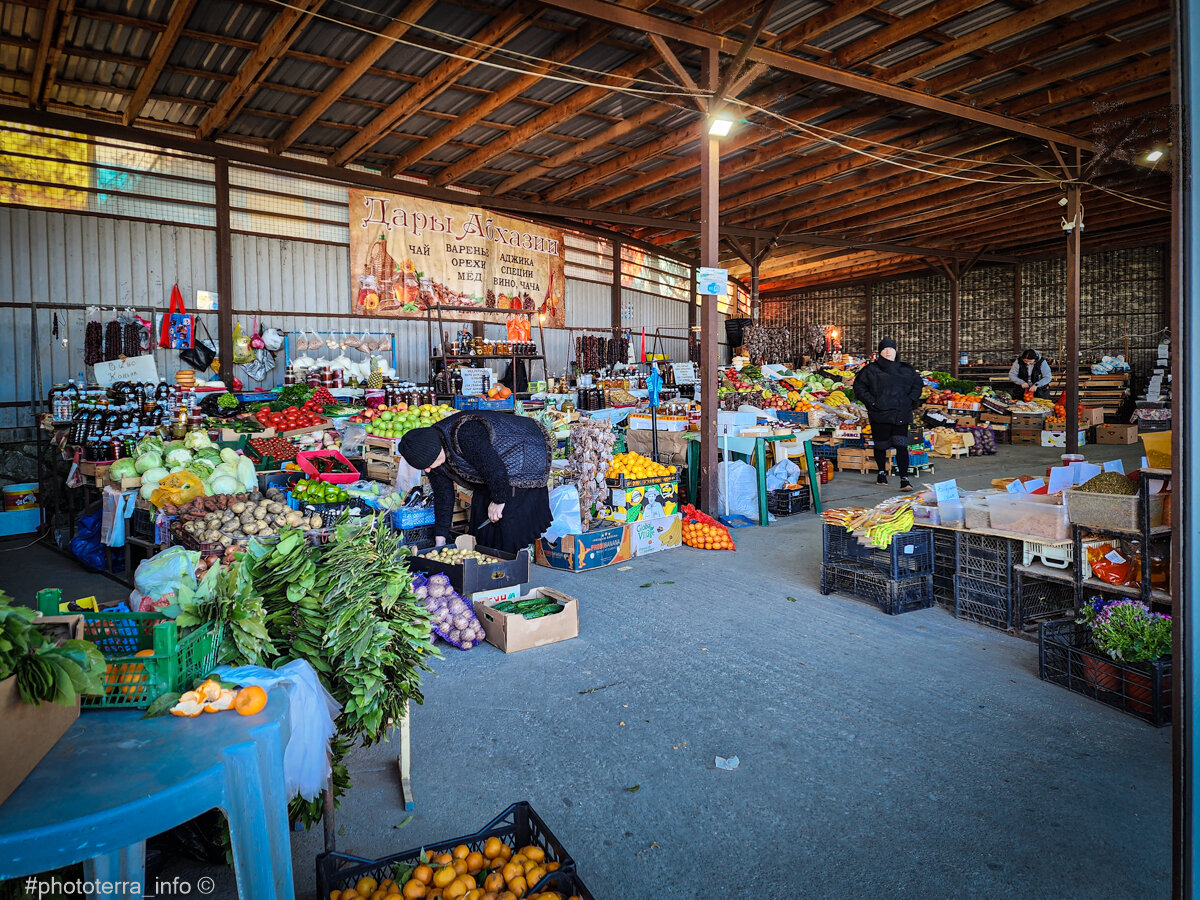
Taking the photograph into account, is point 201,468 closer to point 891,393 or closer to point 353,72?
point 353,72

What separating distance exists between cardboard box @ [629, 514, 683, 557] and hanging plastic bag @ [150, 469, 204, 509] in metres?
3.63

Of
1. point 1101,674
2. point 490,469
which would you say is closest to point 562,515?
point 490,469

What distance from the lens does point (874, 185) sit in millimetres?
14266

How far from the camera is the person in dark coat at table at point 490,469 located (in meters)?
5.17

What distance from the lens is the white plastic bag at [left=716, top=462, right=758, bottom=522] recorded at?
8383mm

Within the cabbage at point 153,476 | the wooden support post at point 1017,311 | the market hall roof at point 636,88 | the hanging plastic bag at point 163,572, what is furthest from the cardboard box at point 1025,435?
the hanging plastic bag at point 163,572

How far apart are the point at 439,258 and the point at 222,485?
8908 mm

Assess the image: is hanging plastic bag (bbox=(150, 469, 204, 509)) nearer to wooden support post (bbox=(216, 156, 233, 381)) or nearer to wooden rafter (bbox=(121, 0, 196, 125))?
wooden rafter (bbox=(121, 0, 196, 125))

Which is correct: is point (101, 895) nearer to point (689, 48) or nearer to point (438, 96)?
point (689, 48)

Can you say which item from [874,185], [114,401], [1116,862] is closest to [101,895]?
[1116,862]

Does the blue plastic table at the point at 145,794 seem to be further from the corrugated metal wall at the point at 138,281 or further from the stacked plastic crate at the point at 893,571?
the corrugated metal wall at the point at 138,281

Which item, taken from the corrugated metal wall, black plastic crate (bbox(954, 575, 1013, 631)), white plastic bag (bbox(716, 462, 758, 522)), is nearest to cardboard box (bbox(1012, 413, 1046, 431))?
white plastic bag (bbox(716, 462, 758, 522))

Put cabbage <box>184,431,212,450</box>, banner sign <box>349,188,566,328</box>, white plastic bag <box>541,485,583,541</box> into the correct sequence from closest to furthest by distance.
→ white plastic bag <box>541,485,583,541</box> → cabbage <box>184,431,212,450</box> → banner sign <box>349,188,566,328</box>

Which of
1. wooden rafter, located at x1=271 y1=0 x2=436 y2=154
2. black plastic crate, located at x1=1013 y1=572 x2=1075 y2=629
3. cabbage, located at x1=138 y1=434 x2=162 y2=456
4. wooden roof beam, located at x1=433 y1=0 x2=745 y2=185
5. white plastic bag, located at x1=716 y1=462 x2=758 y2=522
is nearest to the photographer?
black plastic crate, located at x1=1013 y1=572 x2=1075 y2=629
